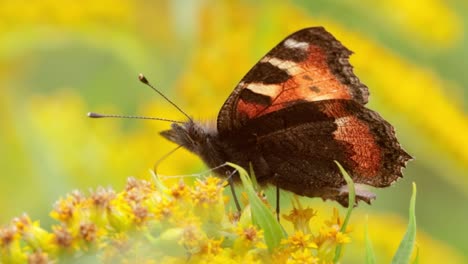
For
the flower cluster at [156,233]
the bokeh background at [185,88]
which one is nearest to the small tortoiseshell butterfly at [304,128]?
the flower cluster at [156,233]

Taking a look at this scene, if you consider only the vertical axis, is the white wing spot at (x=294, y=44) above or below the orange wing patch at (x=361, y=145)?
above

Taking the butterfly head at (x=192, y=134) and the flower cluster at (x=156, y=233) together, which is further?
the butterfly head at (x=192, y=134)

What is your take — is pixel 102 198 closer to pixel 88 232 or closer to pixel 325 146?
pixel 88 232

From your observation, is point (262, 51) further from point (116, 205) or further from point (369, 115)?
point (116, 205)

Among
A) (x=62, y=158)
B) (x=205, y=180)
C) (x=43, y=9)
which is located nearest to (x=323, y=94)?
A: (x=205, y=180)

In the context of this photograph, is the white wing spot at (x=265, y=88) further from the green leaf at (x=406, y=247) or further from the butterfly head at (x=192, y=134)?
the green leaf at (x=406, y=247)

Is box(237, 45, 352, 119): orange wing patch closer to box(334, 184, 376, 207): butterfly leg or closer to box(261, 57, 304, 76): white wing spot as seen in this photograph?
box(261, 57, 304, 76): white wing spot
